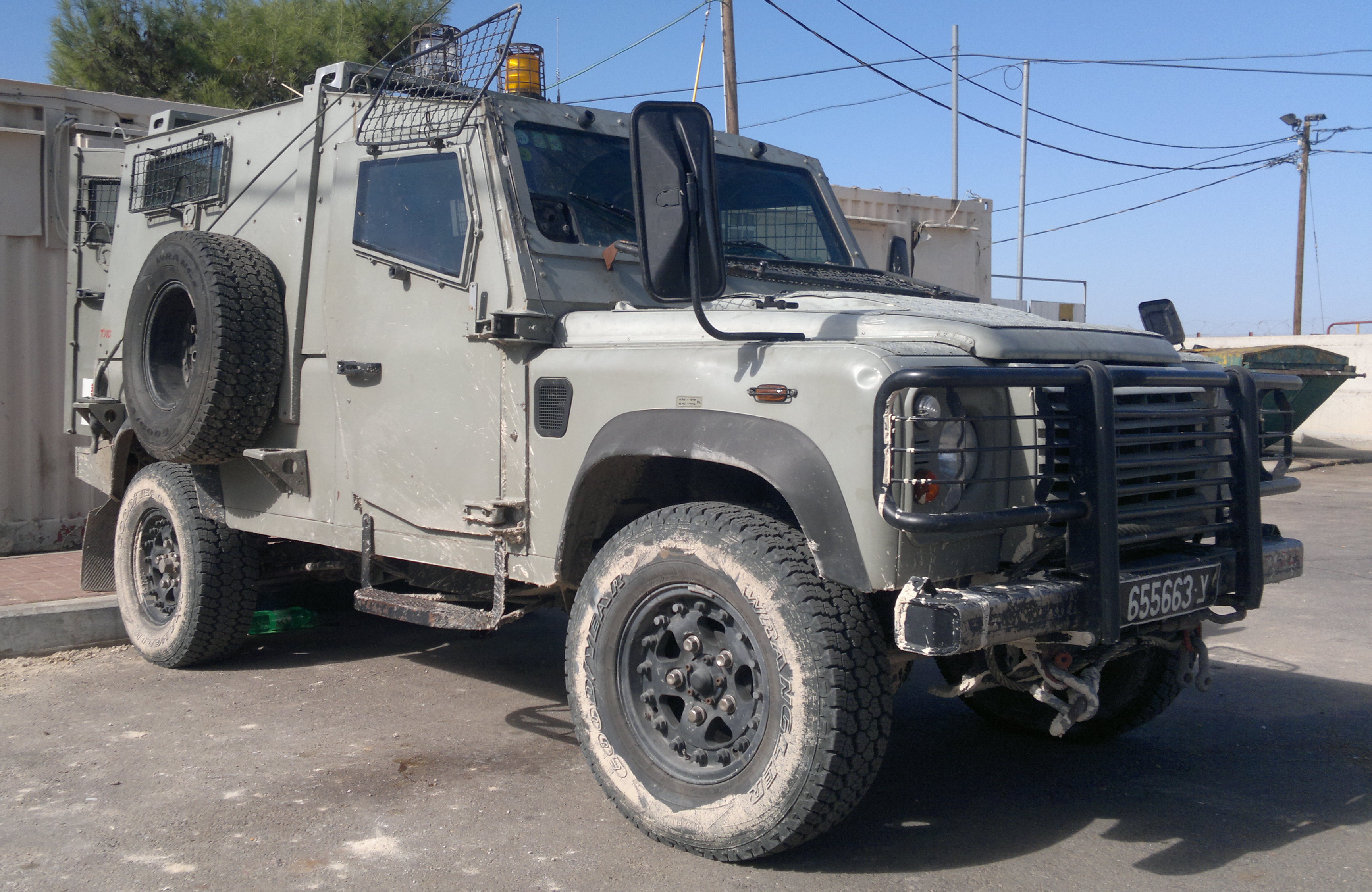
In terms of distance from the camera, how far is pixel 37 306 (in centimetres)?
805

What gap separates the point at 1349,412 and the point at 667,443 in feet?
70.6

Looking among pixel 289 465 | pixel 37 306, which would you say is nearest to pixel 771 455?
pixel 289 465

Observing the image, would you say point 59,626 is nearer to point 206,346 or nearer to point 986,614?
point 206,346

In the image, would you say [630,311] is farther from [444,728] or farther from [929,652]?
[444,728]

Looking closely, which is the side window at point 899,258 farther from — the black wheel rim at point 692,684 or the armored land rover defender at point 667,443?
the black wheel rim at point 692,684

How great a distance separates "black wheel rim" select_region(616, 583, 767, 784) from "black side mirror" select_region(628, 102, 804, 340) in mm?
834

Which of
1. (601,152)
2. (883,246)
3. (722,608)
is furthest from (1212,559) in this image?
(883,246)

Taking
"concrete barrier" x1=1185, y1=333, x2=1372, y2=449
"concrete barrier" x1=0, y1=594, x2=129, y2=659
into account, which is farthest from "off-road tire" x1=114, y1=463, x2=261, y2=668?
"concrete barrier" x1=1185, y1=333, x2=1372, y2=449

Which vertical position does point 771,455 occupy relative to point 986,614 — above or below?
above

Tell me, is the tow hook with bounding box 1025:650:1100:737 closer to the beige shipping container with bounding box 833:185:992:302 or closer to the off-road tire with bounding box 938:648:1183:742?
the off-road tire with bounding box 938:648:1183:742

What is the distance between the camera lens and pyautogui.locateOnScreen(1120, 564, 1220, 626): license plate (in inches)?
121

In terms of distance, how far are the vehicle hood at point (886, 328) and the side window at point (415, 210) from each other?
2.09 ft

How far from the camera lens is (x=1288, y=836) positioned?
3.49 m

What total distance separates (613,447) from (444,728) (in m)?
1.76
